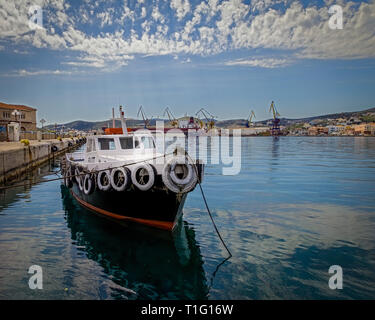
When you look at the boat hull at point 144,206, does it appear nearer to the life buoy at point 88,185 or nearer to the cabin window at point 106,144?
the life buoy at point 88,185

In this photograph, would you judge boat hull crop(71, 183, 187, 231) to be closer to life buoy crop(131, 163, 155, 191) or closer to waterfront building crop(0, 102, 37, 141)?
life buoy crop(131, 163, 155, 191)

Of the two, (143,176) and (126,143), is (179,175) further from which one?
(126,143)

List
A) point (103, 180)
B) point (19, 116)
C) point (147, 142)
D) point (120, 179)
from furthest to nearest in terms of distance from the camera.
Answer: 1. point (19, 116)
2. point (147, 142)
3. point (103, 180)
4. point (120, 179)

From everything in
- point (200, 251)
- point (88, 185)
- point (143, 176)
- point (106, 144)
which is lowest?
point (200, 251)

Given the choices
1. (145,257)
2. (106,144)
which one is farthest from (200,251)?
(106,144)

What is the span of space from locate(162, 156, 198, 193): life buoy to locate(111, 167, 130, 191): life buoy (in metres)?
1.55

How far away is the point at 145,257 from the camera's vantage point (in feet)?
28.2

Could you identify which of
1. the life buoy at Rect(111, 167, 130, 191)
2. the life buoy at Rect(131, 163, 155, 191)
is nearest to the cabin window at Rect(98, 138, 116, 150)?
the life buoy at Rect(111, 167, 130, 191)

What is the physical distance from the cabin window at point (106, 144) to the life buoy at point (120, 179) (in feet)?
9.22

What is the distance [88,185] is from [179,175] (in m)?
4.74

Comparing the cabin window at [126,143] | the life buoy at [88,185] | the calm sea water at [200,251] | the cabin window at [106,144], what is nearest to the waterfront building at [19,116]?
the cabin window at [106,144]

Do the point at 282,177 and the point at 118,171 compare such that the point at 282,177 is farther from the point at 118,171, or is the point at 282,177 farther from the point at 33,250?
the point at 33,250

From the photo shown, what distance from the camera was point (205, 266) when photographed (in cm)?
807

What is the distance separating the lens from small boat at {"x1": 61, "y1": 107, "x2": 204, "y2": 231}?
964 centimetres
